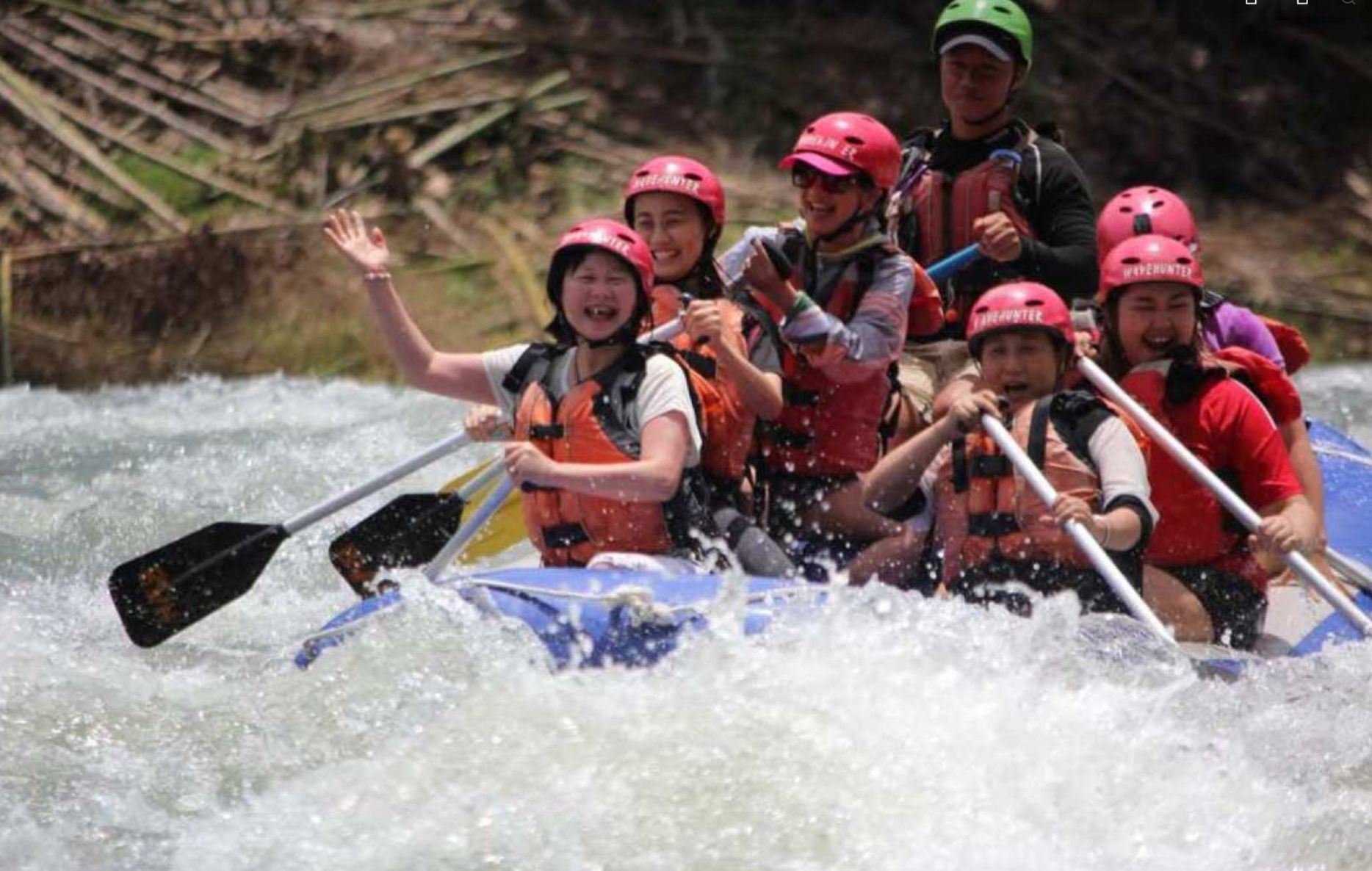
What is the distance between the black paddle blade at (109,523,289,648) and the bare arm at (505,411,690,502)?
928mm

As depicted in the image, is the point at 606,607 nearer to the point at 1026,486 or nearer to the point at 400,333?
the point at 400,333

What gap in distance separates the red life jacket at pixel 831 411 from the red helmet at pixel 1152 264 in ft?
1.80

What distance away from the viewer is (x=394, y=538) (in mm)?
6242

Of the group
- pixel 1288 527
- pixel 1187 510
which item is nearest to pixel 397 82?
pixel 1187 510

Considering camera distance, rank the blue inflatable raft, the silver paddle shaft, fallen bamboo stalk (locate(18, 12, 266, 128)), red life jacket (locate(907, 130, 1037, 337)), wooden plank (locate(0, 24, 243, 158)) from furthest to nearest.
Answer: fallen bamboo stalk (locate(18, 12, 266, 128)) → wooden plank (locate(0, 24, 243, 158)) → red life jacket (locate(907, 130, 1037, 337)) → the silver paddle shaft → the blue inflatable raft

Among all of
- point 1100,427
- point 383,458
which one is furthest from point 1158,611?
point 383,458

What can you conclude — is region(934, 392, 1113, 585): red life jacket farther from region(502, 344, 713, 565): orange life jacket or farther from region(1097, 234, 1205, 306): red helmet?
region(502, 344, 713, 565): orange life jacket

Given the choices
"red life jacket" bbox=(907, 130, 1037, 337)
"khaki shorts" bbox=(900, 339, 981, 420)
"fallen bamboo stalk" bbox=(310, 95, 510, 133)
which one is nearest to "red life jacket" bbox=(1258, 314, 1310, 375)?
"red life jacket" bbox=(907, 130, 1037, 337)

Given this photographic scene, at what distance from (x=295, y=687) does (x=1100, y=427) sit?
1.91 metres

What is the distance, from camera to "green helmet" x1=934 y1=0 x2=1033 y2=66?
6.48m

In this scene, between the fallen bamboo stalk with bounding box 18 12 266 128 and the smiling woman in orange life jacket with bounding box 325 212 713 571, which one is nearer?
the smiling woman in orange life jacket with bounding box 325 212 713 571

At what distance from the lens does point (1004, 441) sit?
5.44 m

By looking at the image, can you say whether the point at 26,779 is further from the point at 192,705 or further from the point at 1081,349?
the point at 1081,349

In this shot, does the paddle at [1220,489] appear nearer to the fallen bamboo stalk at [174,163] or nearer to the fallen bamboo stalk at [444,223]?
the fallen bamboo stalk at [444,223]
